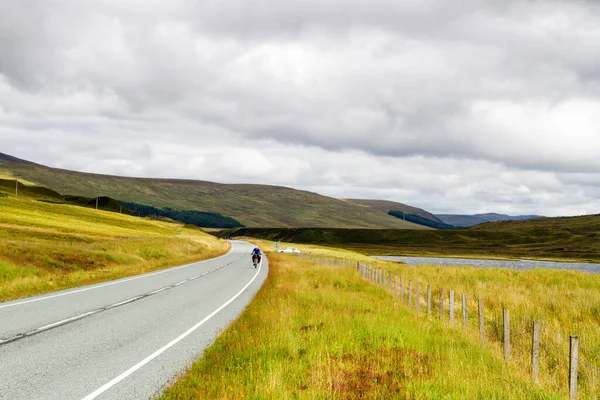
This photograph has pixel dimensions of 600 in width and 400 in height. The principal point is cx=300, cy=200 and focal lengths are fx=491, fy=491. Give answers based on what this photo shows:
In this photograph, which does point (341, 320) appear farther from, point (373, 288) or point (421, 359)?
point (373, 288)

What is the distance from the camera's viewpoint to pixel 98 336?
447 inches

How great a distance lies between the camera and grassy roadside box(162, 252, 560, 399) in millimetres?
6953

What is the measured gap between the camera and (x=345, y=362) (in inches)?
345

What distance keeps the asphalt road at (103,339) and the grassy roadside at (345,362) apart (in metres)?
0.85

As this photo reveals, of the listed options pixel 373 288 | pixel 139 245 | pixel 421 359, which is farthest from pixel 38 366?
pixel 139 245

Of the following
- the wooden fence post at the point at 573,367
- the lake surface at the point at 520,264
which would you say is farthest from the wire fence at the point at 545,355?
the lake surface at the point at 520,264

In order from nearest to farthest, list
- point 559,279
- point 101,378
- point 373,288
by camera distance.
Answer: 1. point 101,378
2. point 373,288
3. point 559,279

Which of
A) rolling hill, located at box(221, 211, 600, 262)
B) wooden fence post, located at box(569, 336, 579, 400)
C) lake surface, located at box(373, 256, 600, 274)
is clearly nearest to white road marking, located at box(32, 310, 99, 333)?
wooden fence post, located at box(569, 336, 579, 400)

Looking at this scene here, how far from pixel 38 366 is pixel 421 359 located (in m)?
6.89

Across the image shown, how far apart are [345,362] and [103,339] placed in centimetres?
570

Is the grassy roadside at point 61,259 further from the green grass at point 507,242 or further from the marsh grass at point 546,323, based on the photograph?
the green grass at point 507,242

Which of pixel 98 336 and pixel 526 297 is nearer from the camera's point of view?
pixel 98 336

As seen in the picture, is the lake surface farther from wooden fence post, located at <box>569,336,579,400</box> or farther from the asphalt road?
wooden fence post, located at <box>569,336,579,400</box>

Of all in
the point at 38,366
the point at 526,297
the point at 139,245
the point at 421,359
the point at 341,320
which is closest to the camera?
the point at 38,366
